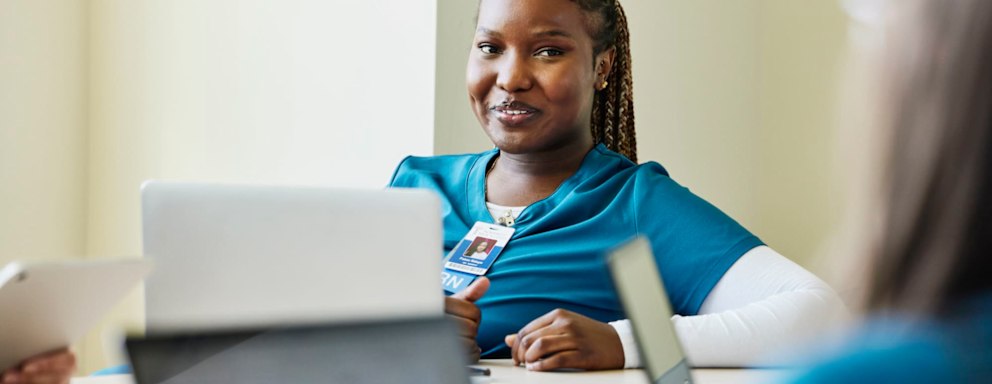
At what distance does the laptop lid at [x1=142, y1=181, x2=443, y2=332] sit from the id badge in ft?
1.74

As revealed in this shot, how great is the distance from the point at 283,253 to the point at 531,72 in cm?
93

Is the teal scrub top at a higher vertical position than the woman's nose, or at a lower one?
lower

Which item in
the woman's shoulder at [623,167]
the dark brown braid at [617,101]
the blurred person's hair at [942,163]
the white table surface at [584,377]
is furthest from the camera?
the dark brown braid at [617,101]

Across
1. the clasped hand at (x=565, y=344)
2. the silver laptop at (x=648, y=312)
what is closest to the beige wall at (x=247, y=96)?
the clasped hand at (x=565, y=344)

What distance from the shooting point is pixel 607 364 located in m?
1.68

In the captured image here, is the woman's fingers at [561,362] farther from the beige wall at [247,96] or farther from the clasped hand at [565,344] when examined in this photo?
the beige wall at [247,96]

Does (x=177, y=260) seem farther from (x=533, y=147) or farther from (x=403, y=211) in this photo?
(x=533, y=147)

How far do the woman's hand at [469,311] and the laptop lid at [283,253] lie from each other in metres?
0.23

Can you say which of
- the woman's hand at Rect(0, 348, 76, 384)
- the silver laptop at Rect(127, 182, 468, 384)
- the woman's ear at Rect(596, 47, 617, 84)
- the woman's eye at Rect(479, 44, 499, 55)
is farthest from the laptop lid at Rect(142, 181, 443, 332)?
the woman's ear at Rect(596, 47, 617, 84)

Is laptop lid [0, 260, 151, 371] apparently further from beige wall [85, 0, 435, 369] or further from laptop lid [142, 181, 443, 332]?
beige wall [85, 0, 435, 369]

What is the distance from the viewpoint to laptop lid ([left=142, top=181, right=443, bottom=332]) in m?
1.30

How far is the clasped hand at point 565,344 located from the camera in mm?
1644

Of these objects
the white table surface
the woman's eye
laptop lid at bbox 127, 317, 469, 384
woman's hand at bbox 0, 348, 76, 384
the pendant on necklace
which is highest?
the woman's eye

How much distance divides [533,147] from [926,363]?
180cm
